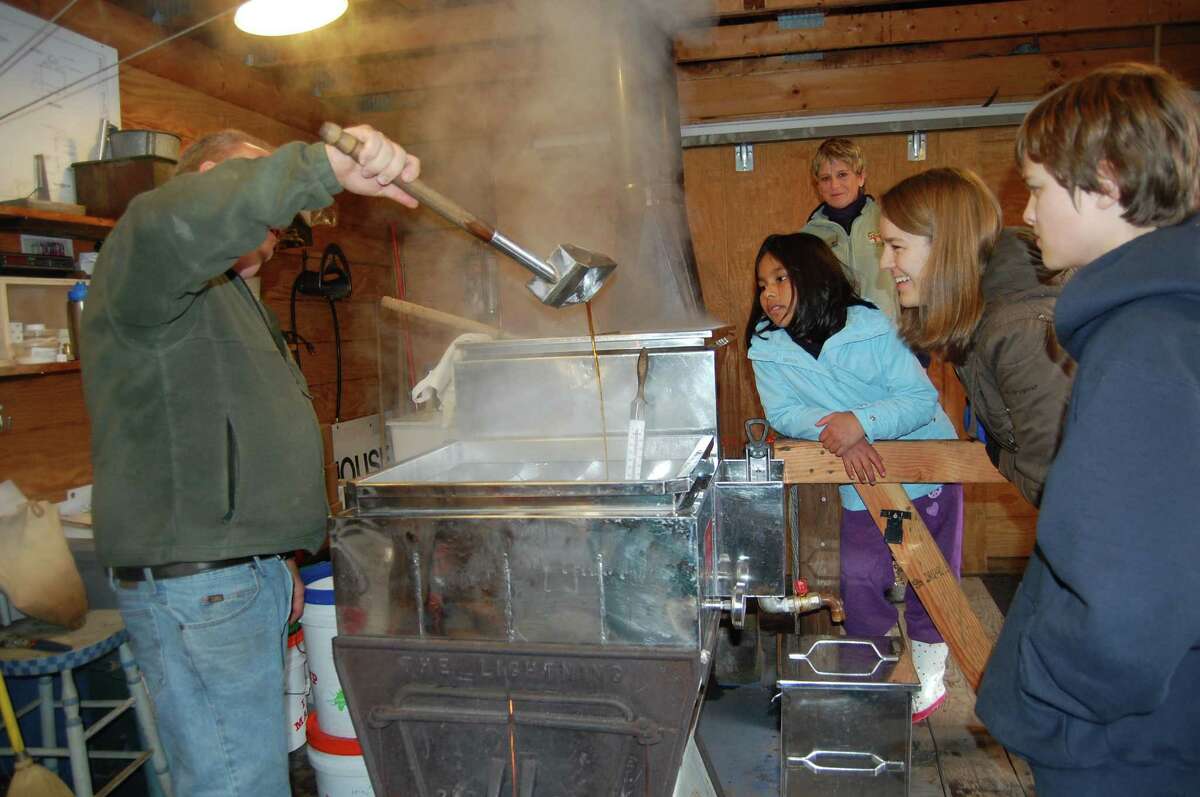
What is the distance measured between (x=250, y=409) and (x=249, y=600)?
0.42 metres

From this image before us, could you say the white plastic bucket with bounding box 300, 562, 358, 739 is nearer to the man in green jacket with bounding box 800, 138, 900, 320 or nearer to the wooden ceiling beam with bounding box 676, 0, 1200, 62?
the man in green jacket with bounding box 800, 138, 900, 320

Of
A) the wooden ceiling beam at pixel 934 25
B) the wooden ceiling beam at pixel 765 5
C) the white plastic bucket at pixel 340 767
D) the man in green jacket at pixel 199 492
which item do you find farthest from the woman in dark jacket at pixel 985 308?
the wooden ceiling beam at pixel 934 25

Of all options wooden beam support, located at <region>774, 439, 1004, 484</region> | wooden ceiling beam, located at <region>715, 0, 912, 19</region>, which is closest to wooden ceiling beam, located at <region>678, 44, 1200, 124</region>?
wooden ceiling beam, located at <region>715, 0, 912, 19</region>

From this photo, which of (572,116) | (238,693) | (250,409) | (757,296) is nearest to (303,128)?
(572,116)

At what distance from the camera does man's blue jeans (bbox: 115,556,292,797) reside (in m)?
1.69

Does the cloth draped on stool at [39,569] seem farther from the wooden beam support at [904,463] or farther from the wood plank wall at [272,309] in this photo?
the wooden beam support at [904,463]

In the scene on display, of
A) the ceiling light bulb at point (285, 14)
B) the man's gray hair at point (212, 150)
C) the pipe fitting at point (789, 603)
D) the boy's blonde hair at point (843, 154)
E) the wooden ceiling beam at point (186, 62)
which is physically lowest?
the pipe fitting at point (789, 603)

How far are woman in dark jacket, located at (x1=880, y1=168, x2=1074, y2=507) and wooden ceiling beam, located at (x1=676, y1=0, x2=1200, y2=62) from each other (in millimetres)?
2552

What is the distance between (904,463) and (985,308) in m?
0.56

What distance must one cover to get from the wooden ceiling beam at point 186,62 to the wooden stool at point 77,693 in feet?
7.00

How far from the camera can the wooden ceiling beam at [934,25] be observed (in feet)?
13.5

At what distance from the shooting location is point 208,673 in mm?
1699

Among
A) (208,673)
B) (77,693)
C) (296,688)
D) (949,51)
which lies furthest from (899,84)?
(77,693)

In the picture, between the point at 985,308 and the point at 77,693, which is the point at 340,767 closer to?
the point at 77,693
